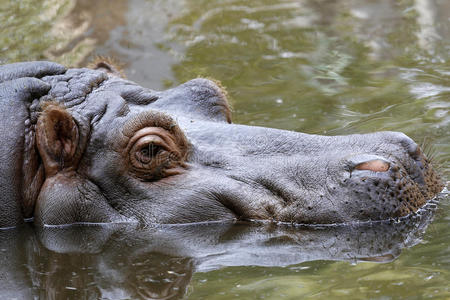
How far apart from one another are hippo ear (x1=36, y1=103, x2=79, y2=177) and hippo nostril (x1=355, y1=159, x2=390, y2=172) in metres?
1.91

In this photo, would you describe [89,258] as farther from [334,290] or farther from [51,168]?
[334,290]

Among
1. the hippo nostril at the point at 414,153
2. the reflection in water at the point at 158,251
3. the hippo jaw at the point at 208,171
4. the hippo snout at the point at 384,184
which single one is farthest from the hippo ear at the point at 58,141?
the hippo nostril at the point at 414,153

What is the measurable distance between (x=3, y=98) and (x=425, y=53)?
5790mm

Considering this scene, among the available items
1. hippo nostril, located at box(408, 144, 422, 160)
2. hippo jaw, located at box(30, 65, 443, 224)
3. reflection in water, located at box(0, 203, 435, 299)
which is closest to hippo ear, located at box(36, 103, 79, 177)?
hippo jaw, located at box(30, 65, 443, 224)

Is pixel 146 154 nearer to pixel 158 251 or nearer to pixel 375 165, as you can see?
pixel 158 251

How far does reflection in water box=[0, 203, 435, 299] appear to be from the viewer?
4316 mm

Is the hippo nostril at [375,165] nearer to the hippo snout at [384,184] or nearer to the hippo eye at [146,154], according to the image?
the hippo snout at [384,184]

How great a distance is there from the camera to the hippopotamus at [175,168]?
5.04 metres

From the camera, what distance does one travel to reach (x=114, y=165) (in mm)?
5391

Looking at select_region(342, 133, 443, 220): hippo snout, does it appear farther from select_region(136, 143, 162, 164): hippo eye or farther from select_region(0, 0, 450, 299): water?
select_region(136, 143, 162, 164): hippo eye

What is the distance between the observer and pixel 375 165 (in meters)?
4.97

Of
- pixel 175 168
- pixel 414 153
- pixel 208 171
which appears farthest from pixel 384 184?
pixel 175 168

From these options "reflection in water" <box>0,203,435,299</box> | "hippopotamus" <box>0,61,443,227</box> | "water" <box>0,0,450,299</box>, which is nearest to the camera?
"water" <box>0,0,450,299</box>

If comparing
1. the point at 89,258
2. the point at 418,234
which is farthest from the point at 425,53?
the point at 89,258
